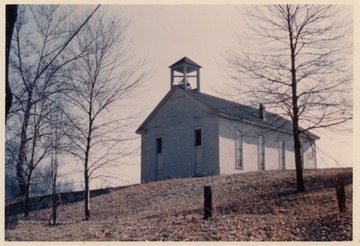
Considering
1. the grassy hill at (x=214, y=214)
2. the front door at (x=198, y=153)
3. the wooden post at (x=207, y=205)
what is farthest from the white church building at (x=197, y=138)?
the wooden post at (x=207, y=205)

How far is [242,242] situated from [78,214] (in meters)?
8.44

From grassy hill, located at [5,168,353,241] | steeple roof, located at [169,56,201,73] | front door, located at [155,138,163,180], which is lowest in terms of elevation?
grassy hill, located at [5,168,353,241]

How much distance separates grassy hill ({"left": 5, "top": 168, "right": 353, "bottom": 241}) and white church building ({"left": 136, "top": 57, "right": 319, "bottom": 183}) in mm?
3120

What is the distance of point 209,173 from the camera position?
2131cm

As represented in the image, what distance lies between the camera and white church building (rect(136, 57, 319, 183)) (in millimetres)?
21672

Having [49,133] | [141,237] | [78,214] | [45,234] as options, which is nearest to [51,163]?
[49,133]

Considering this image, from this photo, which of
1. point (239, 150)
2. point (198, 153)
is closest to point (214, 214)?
point (198, 153)

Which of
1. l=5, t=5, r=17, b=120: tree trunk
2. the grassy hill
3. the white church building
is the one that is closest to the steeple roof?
the white church building

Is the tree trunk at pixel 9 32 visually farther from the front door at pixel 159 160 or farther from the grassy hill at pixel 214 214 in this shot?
the front door at pixel 159 160

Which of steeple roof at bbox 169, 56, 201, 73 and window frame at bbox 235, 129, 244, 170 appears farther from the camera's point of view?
steeple roof at bbox 169, 56, 201, 73

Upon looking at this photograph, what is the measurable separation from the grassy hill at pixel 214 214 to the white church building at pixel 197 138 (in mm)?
3120

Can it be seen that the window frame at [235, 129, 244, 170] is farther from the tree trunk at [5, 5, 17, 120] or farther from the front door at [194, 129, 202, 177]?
the tree trunk at [5, 5, 17, 120]

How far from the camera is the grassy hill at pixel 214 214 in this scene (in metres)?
9.27

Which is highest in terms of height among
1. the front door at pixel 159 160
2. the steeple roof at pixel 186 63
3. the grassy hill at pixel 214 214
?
the steeple roof at pixel 186 63
